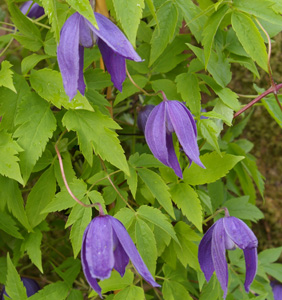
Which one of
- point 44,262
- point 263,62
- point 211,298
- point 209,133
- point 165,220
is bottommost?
point 44,262

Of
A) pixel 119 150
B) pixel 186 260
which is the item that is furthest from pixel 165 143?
→ pixel 186 260

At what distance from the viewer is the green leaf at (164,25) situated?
888 millimetres

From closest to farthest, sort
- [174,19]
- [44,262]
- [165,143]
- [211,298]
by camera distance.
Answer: [165,143] < [174,19] < [211,298] < [44,262]

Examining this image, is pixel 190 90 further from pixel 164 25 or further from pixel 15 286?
pixel 15 286

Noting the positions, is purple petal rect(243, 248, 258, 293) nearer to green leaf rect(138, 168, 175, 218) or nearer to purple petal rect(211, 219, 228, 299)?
purple petal rect(211, 219, 228, 299)

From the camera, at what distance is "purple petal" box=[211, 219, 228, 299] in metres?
0.82

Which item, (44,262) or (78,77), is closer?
(78,77)

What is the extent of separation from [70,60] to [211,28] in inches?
12.8

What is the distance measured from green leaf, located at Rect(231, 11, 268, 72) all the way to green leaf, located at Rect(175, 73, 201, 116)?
0.16m

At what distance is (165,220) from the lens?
856 millimetres

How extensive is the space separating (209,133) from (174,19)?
24 cm

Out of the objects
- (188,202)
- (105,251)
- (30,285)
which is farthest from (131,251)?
(30,285)

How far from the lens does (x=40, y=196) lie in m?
0.92

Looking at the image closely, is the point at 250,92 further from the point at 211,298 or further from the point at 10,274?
the point at 10,274
